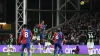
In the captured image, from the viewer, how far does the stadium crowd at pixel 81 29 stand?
1669 inches

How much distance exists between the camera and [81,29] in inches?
1858

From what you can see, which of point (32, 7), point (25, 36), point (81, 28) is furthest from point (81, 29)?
point (25, 36)

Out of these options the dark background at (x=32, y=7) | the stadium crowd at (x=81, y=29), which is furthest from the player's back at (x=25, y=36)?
the dark background at (x=32, y=7)

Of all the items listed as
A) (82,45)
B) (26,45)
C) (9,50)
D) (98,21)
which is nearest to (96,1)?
(98,21)

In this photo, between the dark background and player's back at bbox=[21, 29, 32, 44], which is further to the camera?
the dark background

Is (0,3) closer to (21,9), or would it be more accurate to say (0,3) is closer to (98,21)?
(21,9)

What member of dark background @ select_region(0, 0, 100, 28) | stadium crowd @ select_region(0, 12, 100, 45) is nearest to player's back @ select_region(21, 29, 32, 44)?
stadium crowd @ select_region(0, 12, 100, 45)

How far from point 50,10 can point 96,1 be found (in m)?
6.74

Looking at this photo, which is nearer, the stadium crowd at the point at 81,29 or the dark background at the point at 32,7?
the stadium crowd at the point at 81,29

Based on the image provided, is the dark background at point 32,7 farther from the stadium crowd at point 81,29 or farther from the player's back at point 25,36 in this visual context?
the player's back at point 25,36

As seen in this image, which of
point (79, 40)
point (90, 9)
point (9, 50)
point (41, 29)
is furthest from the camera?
point (90, 9)

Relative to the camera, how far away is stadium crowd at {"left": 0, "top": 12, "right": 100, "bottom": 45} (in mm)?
42394

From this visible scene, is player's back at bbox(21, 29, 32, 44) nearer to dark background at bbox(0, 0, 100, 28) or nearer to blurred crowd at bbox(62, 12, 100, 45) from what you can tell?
blurred crowd at bbox(62, 12, 100, 45)

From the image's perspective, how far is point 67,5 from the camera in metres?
51.2
